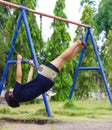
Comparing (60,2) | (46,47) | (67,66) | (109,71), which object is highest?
(60,2)

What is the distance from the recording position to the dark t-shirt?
5.63m

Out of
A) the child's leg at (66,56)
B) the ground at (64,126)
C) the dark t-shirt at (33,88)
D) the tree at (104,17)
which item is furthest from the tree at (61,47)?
the tree at (104,17)

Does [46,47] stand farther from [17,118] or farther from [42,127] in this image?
[42,127]

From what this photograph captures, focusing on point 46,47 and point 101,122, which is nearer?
point 101,122

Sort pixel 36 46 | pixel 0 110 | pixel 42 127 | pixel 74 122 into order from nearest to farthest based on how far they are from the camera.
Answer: pixel 42 127, pixel 74 122, pixel 0 110, pixel 36 46

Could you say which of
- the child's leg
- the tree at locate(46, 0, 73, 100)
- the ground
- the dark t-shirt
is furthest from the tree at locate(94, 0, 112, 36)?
the dark t-shirt

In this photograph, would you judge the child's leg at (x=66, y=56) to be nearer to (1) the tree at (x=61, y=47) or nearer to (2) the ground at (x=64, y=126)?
(2) the ground at (x=64, y=126)

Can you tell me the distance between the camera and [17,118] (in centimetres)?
762

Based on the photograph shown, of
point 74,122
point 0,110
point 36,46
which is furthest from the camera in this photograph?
point 36,46

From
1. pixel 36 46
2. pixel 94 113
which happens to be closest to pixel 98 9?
pixel 36 46

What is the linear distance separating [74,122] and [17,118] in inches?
49.1

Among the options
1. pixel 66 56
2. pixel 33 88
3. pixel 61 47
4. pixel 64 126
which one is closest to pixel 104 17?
pixel 61 47

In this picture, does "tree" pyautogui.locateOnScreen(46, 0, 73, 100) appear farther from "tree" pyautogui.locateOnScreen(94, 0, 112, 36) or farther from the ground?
Result: "tree" pyautogui.locateOnScreen(94, 0, 112, 36)

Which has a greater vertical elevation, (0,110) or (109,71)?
(0,110)
